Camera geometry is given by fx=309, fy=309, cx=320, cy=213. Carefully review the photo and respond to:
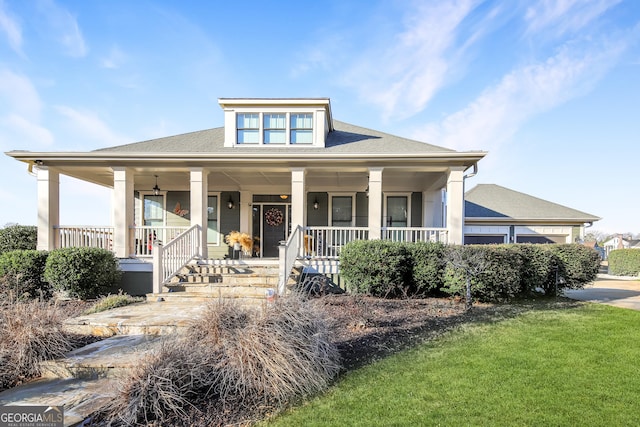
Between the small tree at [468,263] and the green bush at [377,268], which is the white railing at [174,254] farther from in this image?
the small tree at [468,263]

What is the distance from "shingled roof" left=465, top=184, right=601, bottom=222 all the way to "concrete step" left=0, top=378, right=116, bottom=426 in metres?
14.9

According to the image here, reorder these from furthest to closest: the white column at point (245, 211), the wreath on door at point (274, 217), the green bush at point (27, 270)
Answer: the wreath on door at point (274, 217) < the white column at point (245, 211) < the green bush at point (27, 270)

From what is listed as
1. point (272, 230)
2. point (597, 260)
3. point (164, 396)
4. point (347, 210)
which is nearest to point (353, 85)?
point (347, 210)

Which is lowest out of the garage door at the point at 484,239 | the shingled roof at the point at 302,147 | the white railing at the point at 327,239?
the garage door at the point at 484,239

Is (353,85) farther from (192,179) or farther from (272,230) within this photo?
(192,179)

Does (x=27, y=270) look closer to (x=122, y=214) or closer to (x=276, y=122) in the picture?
(x=122, y=214)

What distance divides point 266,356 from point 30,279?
7.20m

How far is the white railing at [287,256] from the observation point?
21.0ft

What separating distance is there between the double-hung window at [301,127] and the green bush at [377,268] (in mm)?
4227

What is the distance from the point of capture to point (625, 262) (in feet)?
49.6

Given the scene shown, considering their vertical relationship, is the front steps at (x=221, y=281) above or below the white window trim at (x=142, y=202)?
below

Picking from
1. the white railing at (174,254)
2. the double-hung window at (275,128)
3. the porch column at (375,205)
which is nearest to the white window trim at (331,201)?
the double-hung window at (275,128)

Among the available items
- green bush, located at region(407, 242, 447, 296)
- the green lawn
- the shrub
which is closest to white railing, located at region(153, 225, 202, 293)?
the shrub

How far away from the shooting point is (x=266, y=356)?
3027mm
